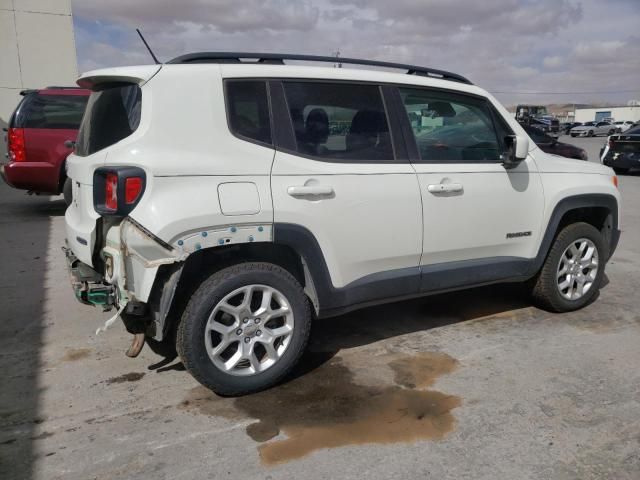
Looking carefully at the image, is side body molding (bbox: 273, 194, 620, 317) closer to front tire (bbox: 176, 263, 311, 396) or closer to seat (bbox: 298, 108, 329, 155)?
front tire (bbox: 176, 263, 311, 396)

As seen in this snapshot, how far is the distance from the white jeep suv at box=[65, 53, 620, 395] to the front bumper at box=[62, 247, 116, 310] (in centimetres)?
1

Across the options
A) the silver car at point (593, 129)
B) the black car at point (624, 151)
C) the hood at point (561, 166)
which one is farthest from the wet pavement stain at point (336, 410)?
the silver car at point (593, 129)

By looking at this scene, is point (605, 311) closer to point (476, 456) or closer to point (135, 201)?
point (476, 456)

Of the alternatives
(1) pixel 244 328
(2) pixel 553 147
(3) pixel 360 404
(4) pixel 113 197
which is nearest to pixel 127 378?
(1) pixel 244 328

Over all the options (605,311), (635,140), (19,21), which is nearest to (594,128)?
(635,140)

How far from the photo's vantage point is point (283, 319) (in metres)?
3.39

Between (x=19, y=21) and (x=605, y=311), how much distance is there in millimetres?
19446

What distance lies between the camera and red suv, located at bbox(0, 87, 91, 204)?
27.8ft

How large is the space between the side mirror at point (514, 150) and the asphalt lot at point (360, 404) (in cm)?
133

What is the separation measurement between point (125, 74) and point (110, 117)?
325 millimetres

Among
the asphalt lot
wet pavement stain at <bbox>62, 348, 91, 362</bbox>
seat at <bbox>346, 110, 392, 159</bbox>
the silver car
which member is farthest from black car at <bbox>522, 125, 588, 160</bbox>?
the silver car

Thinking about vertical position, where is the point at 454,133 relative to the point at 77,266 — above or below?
above

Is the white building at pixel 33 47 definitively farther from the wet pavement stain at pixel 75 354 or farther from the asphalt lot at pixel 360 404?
the wet pavement stain at pixel 75 354

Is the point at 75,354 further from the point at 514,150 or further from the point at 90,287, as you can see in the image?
the point at 514,150
